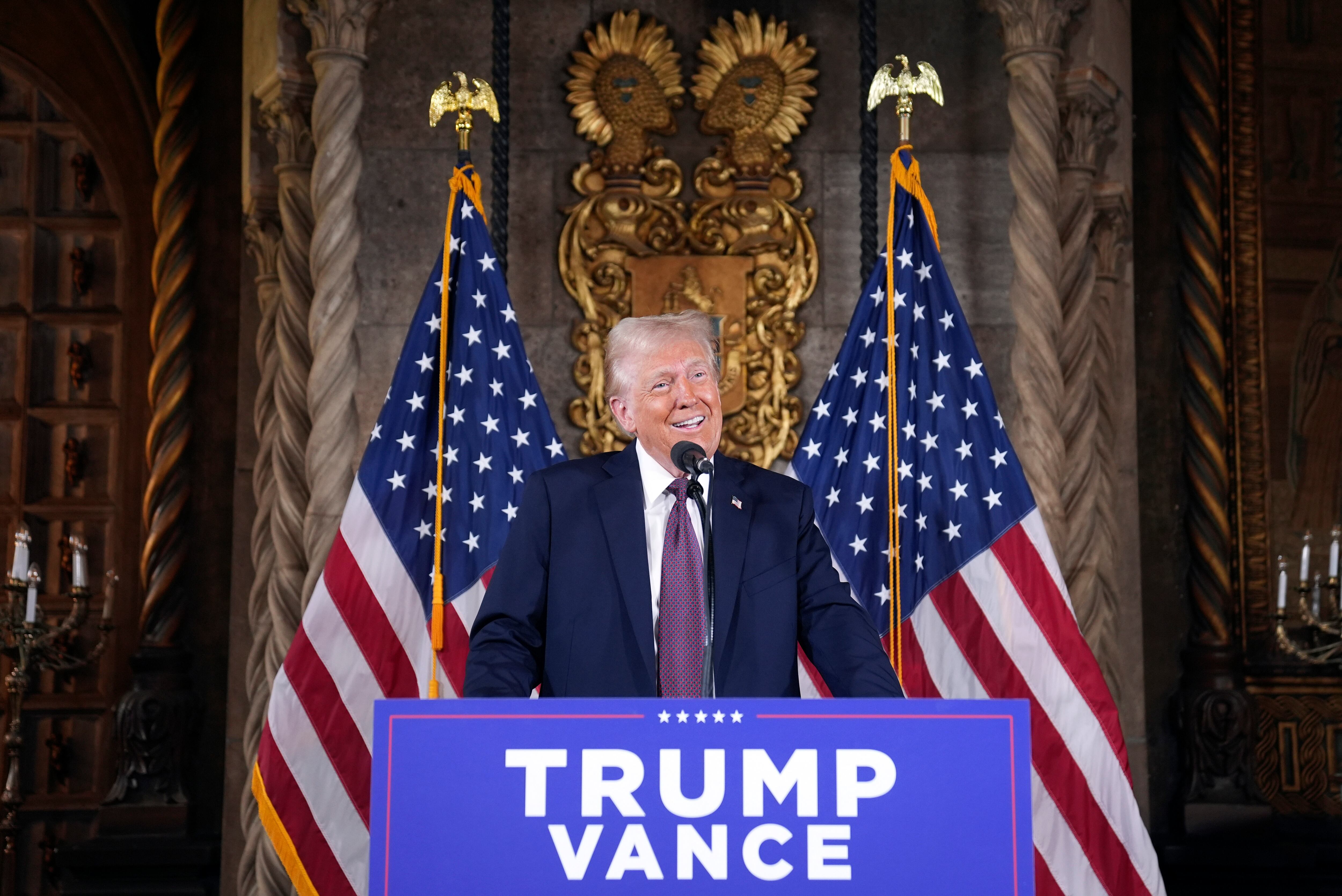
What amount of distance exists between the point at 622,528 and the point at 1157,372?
3737 millimetres

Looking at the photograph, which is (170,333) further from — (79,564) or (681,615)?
(681,615)

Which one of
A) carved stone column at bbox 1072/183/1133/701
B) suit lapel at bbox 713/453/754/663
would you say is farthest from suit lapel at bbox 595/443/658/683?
carved stone column at bbox 1072/183/1133/701

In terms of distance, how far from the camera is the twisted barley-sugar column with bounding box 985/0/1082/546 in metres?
4.68

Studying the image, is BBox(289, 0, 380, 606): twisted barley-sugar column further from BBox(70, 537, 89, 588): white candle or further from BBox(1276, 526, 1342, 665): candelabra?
BBox(1276, 526, 1342, 665): candelabra

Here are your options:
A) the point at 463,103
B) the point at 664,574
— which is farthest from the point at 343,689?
the point at 463,103

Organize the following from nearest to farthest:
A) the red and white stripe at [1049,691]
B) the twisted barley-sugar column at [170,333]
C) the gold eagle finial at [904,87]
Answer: the red and white stripe at [1049,691]
the gold eagle finial at [904,87]
the twisted barley-sugar column at [170,333]

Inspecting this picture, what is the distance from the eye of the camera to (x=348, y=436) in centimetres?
470

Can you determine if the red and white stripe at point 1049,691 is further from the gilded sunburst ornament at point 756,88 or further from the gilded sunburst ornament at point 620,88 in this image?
the gilded sunburst ornament at point 620,88

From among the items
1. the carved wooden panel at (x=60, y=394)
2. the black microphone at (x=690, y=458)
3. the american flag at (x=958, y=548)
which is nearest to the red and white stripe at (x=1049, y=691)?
the american flag at (x=958, y=548)

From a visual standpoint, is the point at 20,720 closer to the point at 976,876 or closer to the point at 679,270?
the point at 679,270

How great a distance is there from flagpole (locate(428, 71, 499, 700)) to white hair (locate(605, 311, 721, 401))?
1262 mm

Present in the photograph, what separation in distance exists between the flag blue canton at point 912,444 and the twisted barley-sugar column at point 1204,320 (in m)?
1.93

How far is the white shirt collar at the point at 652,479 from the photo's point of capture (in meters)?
3.06

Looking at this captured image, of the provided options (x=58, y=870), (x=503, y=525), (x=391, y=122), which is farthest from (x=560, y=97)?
(x=58, y=870)
